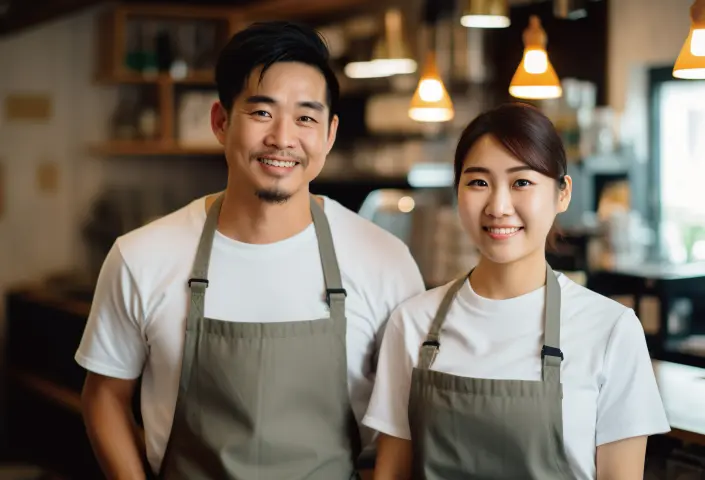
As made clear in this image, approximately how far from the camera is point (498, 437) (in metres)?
1.91

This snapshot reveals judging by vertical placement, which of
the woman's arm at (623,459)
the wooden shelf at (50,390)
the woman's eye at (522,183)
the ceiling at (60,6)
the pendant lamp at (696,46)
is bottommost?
the wooden shelf at (50,390)

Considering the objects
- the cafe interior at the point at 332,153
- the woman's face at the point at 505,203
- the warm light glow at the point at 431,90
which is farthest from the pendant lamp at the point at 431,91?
the woman's face at the point at 505,203

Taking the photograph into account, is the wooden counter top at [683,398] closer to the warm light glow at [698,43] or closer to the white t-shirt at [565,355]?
the white t-shirt at [565,355]

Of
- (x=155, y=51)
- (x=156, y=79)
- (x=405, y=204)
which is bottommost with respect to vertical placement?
(x=405, y=204)

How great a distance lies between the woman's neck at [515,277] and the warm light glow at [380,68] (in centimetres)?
302

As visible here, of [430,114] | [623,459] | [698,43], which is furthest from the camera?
[430,114]

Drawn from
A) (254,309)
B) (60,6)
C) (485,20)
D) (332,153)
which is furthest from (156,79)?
(254,309)

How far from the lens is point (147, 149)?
6.64m

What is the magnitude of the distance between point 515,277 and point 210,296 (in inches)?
26.7

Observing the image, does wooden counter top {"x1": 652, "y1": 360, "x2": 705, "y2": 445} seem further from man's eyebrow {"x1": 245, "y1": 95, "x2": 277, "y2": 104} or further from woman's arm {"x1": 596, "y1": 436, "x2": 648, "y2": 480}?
man's eyebrow {"x1": 245, "y1": 95, "x2": 277, "y2": 104}

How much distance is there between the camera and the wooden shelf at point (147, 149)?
6.61 metres

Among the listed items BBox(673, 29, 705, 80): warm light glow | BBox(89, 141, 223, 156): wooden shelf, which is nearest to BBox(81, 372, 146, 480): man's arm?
BBox(673, 29, 705, 80): warm light glow

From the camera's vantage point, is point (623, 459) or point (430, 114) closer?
point (623, 459)

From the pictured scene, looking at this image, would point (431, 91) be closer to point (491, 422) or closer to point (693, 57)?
point (693, 57)
